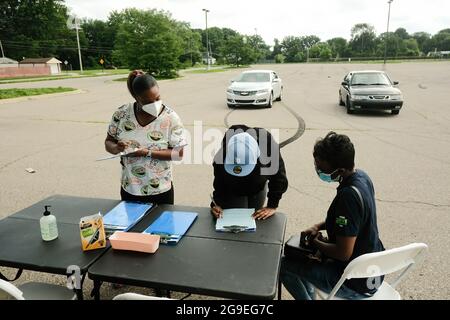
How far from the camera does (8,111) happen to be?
1354 cm

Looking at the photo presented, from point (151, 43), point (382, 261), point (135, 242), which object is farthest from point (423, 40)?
point (135, 242)

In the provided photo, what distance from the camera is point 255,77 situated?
1436 centimetres

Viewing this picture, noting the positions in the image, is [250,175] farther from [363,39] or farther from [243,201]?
[363,39]

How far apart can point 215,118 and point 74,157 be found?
5148 mm

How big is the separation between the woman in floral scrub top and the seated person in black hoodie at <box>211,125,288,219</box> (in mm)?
457

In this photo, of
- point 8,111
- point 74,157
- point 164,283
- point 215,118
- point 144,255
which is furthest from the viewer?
point 8,111

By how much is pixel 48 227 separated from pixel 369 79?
12588 millimetres

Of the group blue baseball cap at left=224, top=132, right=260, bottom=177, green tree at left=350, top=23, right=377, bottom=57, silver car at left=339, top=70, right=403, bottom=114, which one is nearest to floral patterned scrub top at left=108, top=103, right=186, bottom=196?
blue baseball cap at left=224, top=132, right=260, bottom=177

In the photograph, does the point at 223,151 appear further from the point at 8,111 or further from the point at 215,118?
the point at 8,111

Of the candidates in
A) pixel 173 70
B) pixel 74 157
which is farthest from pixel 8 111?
pixel 173 70

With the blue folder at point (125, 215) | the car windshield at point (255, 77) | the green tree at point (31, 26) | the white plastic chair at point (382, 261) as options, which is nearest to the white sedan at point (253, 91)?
the car windshield at point (255, 77)

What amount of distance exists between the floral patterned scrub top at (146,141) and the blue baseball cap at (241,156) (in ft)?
1.92

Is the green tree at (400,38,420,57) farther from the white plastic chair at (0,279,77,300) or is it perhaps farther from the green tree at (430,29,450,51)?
the white plastic chair at (0,279,77,300)

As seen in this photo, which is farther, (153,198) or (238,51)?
(238,51)
